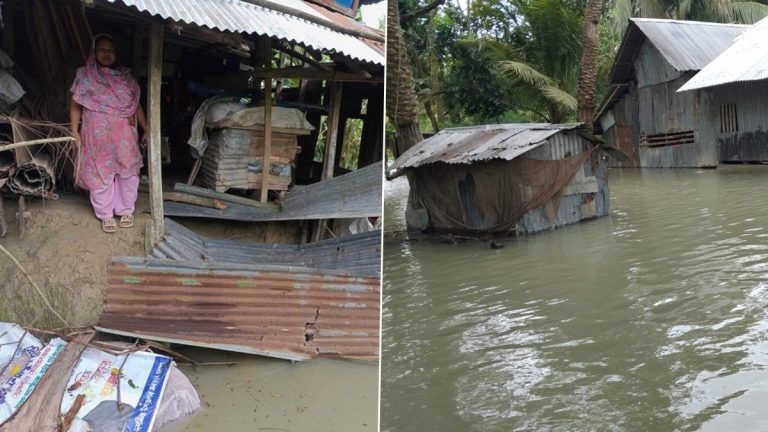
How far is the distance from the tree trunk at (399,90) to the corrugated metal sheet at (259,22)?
76.1 inches

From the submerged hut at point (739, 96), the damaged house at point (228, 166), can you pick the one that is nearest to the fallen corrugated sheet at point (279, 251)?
the damaged house at point (228, 166)

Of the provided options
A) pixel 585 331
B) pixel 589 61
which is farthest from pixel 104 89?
pixel 589 61

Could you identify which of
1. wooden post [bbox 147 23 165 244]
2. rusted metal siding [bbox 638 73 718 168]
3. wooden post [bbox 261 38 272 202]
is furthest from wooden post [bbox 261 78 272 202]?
rusted metal siding [bbox 638 73 718 168]

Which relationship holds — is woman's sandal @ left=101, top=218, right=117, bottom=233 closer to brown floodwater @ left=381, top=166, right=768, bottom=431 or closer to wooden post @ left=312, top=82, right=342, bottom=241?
wooden post @ left=312, top=82, right=342, bottom=241

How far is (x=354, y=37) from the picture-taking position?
4.86 metres

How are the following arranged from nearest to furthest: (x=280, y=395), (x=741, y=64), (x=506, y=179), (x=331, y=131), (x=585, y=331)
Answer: (x=280, y=395) → (x=331, y=131) → (x=585, y=331) → (x=506, y=179) → (x=741, y=64)

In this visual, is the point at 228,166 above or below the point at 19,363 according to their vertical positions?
above

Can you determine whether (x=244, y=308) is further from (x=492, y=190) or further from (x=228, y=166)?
(x=492, y=190)

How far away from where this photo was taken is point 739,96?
1588cm

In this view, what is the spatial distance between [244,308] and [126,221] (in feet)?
2.89

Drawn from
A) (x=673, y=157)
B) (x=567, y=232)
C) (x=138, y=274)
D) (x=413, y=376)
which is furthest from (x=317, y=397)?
(x=673, y=157)

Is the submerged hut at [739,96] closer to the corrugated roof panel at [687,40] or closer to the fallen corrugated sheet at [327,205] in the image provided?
the corrugated roof panel at [687,40]

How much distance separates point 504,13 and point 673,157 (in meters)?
6.00

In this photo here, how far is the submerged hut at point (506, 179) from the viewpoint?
9.67 m
